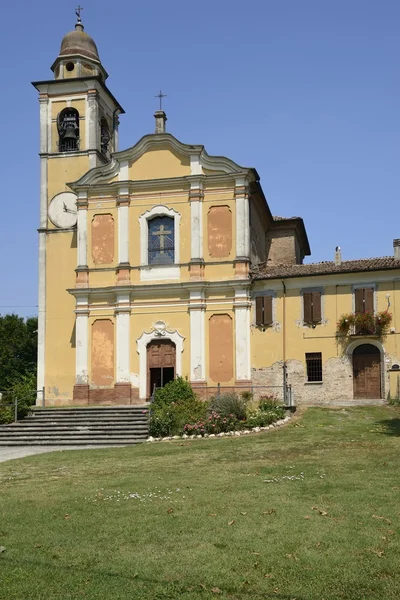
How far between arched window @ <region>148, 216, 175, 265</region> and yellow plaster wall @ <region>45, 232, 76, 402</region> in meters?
4.48

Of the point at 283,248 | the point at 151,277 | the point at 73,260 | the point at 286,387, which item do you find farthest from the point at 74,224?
the point at 286,387

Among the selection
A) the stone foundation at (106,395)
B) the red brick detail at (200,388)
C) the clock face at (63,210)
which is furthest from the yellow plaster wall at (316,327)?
the clock face at (63,210)

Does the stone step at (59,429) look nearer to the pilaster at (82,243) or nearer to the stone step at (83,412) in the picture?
the stone step at (83,412)

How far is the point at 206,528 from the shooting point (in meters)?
9.26

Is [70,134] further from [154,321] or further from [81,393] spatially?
[81,393]

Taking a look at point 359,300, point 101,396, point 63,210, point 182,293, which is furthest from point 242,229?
point 101,396

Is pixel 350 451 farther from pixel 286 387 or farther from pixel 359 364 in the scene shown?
pixel 359 364

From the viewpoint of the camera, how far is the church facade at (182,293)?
29.5 metres

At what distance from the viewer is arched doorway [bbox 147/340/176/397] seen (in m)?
31.7

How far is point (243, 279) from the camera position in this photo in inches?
1214

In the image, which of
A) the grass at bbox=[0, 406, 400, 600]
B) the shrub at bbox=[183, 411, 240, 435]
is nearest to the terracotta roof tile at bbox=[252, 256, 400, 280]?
the shrub at bbox=[183, 411, 240, 435]

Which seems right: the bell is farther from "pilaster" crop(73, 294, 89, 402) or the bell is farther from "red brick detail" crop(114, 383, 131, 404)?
"red brick detail" crop(114, 383, 131, 404)

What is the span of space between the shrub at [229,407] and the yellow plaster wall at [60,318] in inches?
447

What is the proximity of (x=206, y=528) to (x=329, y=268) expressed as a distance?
22.1 m
